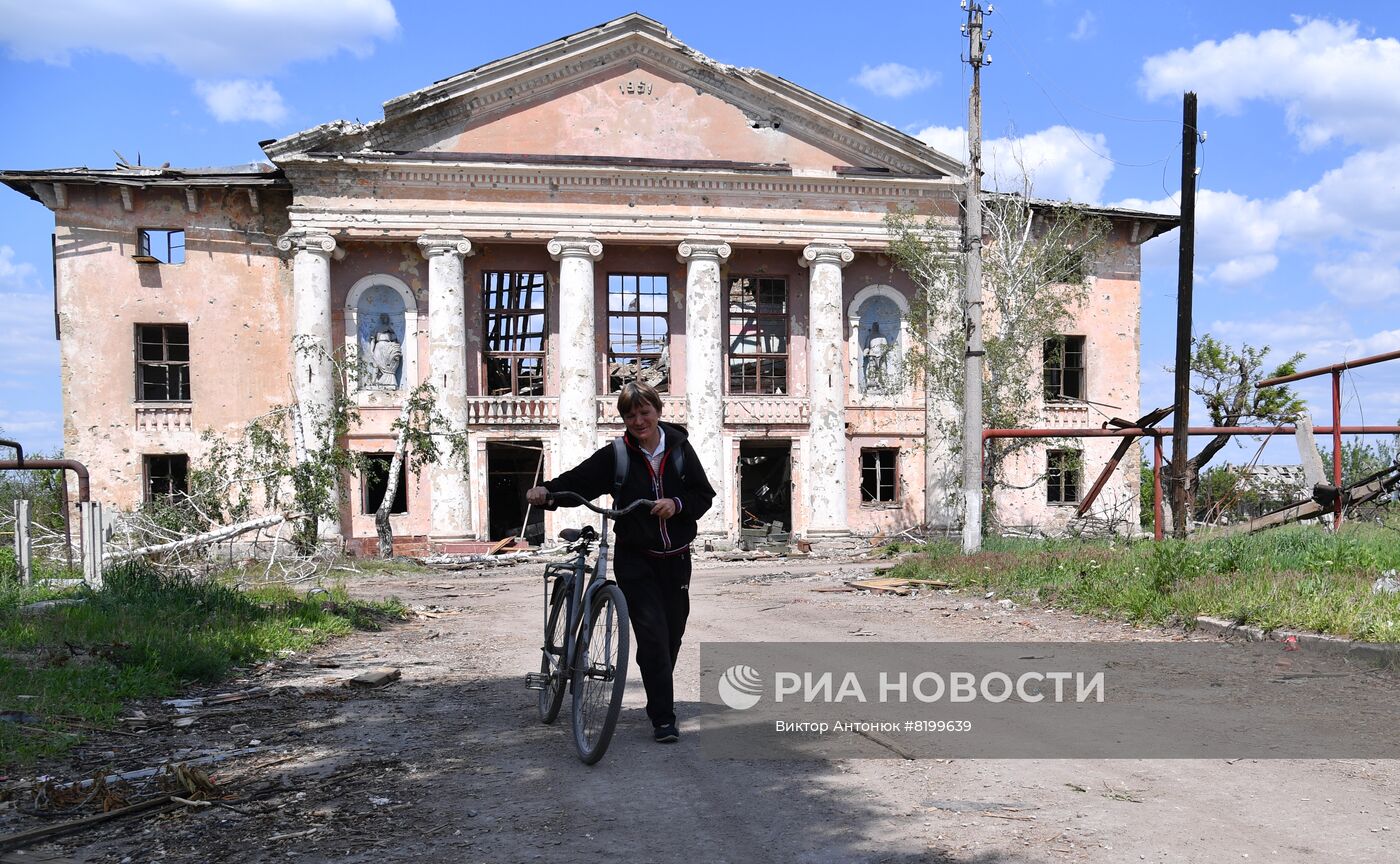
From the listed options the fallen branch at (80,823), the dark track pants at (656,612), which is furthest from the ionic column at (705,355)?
the fallen branch at (80,823)

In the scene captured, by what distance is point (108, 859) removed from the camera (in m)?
3.90

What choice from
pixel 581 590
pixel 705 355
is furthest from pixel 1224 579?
pixel 705 355

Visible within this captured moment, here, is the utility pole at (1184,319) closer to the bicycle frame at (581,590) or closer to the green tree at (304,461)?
the bicycle frame at (581,590)

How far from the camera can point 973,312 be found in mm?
18172

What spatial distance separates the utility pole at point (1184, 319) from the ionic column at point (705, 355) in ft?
41.5

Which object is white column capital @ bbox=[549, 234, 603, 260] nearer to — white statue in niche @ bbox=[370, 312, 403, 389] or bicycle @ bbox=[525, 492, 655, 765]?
white statue in niche @ bbox=[370, 312, 403, 389]

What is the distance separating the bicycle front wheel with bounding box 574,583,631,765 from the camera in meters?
4.99

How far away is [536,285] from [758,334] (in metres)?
5.80

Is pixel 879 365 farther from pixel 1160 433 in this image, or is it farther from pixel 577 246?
pixel 1160 433

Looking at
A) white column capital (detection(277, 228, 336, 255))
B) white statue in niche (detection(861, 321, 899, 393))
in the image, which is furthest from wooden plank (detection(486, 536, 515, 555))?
white statue in niche (detection(861, 321, 899, 393))

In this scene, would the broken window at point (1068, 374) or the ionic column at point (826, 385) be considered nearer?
the ionic column at point (826, 385)

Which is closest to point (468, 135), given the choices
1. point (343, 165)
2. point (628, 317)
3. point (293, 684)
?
point (343, 165)

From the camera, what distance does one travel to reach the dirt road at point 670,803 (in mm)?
3818

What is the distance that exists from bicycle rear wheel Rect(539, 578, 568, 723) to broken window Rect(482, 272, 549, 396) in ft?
67.6
